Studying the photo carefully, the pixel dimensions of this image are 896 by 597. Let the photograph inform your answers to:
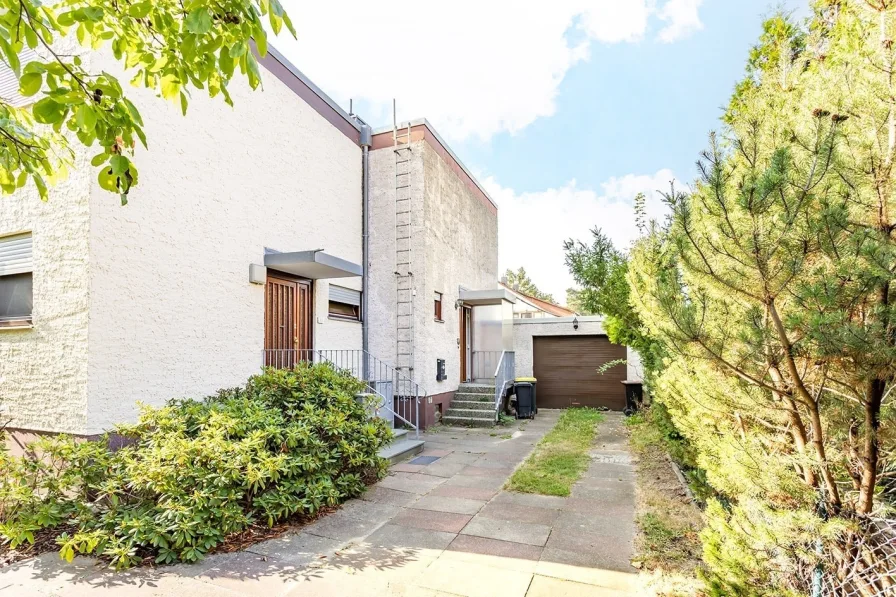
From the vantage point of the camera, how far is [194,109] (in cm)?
674

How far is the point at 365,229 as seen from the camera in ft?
35.4

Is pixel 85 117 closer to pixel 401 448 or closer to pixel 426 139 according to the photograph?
pixel 401 448

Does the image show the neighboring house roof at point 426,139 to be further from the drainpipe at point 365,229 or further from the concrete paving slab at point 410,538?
the concrete paving slab at point 410,538

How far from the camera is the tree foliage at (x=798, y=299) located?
2215 millimetres

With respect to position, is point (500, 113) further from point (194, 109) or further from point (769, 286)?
point (769, 286)

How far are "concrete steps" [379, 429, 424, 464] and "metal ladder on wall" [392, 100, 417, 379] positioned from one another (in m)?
Result: 1.91

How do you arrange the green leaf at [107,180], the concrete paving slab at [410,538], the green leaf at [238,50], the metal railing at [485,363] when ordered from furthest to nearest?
1. the metal railing at [485,363]
2. the concrete paving slab at [410,538]
3. the green leaf at [107,180]
4. the green leaf at [238,50]

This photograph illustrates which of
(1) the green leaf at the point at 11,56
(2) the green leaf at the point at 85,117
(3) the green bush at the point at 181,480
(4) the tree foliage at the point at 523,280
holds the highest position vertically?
(4) the tree foliage at the point at 523,280

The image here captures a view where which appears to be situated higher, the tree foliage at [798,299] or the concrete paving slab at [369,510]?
the tree foliage at [798,299]

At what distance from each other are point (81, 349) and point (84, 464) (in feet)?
4.49

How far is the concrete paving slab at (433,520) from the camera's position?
4.86 m

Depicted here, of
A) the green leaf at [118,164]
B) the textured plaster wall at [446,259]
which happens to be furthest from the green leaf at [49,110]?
the textured plaster wall at [446,259]

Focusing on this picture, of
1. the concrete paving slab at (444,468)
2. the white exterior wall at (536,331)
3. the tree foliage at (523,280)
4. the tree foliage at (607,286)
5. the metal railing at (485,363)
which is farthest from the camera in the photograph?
the tree foliage at (523,280)

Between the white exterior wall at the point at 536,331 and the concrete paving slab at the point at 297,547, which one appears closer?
the concrete paving slab at the point at 297,547
